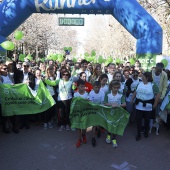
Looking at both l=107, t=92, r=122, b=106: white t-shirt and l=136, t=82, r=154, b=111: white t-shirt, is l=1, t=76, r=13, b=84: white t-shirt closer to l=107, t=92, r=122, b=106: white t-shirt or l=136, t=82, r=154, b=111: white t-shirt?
l=107, t=92, r=122, b=106: white t-shirt

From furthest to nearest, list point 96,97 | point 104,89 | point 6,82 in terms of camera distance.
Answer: point 6,82, point 104,89, point 96,97

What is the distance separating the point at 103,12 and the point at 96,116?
596 centimetres

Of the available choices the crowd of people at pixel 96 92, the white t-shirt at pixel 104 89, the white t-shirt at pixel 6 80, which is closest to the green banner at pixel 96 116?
the crowd of people at pixel 96 92

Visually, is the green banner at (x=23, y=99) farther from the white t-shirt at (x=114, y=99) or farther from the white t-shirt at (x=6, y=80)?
the white t-shirt at (x=114, y=99)

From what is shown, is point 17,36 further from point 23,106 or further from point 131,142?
point 131,142

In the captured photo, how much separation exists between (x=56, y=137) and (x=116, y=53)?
144 ft

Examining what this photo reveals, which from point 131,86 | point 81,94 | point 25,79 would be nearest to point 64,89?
point 81,94

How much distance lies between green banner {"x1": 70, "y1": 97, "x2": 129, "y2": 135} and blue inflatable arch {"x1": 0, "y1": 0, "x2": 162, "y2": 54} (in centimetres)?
457

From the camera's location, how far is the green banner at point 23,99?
227 inches

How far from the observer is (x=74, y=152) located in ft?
15.9

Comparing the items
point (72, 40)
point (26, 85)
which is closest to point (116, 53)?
point (72, 40)

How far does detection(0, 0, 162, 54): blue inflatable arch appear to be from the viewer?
8.84 meters

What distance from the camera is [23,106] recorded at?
5914 mm

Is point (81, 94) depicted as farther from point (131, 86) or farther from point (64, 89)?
point (131, 86)
